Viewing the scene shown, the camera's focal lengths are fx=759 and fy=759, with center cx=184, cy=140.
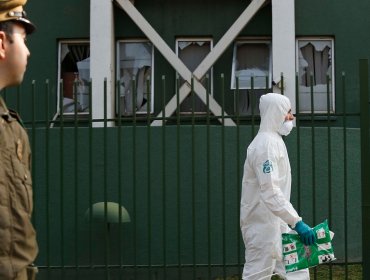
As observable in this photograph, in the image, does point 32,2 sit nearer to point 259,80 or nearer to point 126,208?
point 259,80

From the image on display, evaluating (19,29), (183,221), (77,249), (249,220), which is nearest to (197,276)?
(183,221)

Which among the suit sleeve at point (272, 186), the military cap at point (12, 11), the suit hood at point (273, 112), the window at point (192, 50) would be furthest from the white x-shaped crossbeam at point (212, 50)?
Answer: the military cap at point (12, 11)

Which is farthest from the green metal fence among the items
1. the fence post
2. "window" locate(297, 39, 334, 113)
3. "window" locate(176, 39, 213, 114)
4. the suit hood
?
"window" locate(176, 39, 213, 114)

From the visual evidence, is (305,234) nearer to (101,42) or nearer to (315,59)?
(101,42)

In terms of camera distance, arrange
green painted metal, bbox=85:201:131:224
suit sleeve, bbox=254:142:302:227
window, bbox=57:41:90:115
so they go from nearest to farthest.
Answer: suit sleeve, bbox=254:142:302:227 → green painted metal, bbox=85:201:131:224 → window, bbox=57:41:90:115

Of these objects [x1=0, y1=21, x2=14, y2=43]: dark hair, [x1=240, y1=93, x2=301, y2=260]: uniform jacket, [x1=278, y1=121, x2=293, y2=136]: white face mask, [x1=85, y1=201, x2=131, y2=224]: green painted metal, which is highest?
[x1=0, y1=21, x2=14, y2=43]: dark hair

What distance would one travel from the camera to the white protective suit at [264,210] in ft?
19.1

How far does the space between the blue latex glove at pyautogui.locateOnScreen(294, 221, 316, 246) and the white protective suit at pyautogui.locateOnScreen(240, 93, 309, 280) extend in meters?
0.05

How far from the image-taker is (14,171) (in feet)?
8.71

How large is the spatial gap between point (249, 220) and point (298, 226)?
44cm

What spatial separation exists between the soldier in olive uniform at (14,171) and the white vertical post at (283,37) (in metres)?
9.15

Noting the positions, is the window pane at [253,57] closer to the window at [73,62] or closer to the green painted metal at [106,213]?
the window at [73,62]

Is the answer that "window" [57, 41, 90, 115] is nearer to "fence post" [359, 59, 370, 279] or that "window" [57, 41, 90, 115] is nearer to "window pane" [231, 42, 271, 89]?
"window pane" [231, 42, 271, 89]

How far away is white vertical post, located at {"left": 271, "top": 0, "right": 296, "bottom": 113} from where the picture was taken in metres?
11.8
